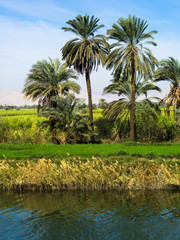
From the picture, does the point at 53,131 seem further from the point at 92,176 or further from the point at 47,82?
the point at 92,176

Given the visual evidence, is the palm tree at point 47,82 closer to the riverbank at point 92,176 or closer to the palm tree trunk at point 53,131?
the palm tree trunk at point 53,131

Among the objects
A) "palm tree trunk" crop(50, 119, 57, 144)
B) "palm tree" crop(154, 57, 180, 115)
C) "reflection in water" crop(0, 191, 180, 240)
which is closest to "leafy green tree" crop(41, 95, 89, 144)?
"palm tree trunk" crop(50, 119, 57, 144)

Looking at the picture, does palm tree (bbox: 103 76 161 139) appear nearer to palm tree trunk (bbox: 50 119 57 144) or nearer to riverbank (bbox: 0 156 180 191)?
palm tree trunk (bbox: 50 119 57 144)

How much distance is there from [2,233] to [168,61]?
30.8 metres

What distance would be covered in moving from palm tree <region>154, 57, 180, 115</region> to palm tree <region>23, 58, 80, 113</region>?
9980 mm

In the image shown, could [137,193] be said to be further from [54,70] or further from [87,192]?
[54,70]

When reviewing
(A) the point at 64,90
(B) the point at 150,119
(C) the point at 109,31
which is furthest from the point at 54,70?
(B) the point at 150,119

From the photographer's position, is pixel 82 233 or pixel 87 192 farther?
pixel 87 192

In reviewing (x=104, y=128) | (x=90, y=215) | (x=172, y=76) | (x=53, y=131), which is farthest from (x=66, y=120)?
(x=90, y=215)

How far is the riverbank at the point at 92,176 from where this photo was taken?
15.8 metres

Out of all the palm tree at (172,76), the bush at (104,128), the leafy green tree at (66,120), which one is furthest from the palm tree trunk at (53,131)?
the palm tree at (172,76)

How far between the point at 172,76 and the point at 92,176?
24.7m

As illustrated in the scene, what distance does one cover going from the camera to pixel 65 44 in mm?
→ 35156

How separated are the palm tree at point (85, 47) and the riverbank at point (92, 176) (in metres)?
17.8
